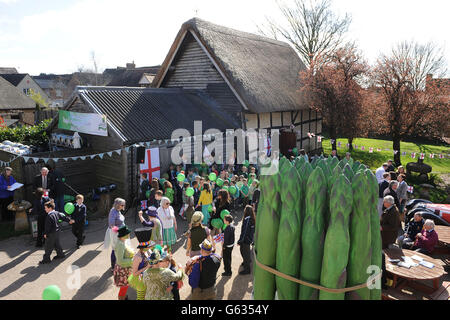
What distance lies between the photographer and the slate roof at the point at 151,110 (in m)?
10.7

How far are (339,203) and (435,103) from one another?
50.6ft

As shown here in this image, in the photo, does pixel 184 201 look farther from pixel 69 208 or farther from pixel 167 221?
pixel 69 208

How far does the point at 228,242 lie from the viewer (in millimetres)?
5996

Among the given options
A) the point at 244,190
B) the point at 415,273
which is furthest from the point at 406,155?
the point at 415,273

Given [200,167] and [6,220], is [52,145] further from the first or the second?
[200,167]

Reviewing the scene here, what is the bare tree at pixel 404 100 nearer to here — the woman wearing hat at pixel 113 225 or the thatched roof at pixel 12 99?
the woman wearing hat at pixel 113 225

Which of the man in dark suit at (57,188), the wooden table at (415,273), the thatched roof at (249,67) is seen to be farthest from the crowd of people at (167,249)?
the thatched roof at (249,67)

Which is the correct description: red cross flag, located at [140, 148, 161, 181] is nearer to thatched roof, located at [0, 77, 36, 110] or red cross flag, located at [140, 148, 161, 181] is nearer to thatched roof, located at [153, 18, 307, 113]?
thatched roof, located at [153, 18, 307, 113]

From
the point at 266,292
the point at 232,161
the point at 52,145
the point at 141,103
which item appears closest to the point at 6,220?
the point at 52,145

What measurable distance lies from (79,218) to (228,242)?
3803mm

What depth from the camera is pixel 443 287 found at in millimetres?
5762

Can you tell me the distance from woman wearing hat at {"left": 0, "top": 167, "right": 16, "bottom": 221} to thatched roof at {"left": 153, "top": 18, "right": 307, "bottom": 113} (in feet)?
29.9

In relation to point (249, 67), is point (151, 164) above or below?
below

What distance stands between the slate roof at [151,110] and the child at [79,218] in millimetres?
3202
